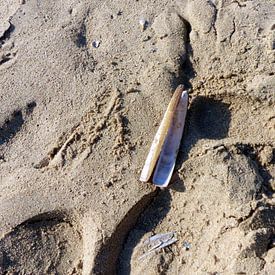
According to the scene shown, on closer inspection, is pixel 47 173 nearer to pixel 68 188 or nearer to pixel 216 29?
pixel 68 188

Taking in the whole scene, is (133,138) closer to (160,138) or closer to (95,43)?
(160,138)

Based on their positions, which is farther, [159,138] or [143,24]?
[143,24]

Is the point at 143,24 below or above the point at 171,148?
above

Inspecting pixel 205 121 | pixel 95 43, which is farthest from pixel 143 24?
→ pixel 205 121

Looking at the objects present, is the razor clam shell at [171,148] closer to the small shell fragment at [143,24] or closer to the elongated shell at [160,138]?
the elongated shell at [160,138]

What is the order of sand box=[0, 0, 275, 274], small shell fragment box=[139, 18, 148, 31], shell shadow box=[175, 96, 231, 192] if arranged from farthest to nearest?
small shell fragment box=[139, 18, 148, 31], shell shadow box=[175, 96, 231, 192], sand box=[0, 0, 275, 274]

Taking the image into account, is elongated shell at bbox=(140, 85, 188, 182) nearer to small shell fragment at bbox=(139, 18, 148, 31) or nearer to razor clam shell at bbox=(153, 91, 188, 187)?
razor clam shell at bbox=(153, 91, 188, 187)

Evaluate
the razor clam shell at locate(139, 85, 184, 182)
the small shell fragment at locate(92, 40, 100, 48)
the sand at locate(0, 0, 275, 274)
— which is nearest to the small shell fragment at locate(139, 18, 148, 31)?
the sand at locate(0, 0, 275, 274)

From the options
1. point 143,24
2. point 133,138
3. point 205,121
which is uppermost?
point 143,24
